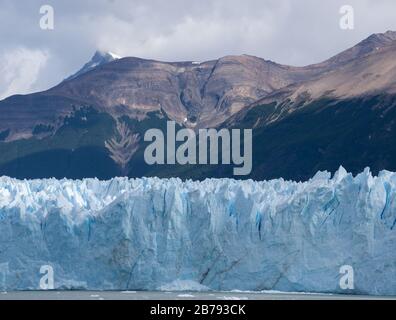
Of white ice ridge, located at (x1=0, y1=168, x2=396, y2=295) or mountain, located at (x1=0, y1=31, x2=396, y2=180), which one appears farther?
mountain, located at (x1=0, y1=31, x2=396, y2=180)

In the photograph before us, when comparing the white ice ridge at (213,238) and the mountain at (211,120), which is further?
the mountain at (211,120)

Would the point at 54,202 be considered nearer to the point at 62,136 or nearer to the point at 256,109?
the point at 256,109

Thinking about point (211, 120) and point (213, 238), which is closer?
point (213, 238)

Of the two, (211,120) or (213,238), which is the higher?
(211,120)

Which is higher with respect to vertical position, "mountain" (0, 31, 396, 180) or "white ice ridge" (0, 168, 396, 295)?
"mountain" (0, 31, 396, 180)
